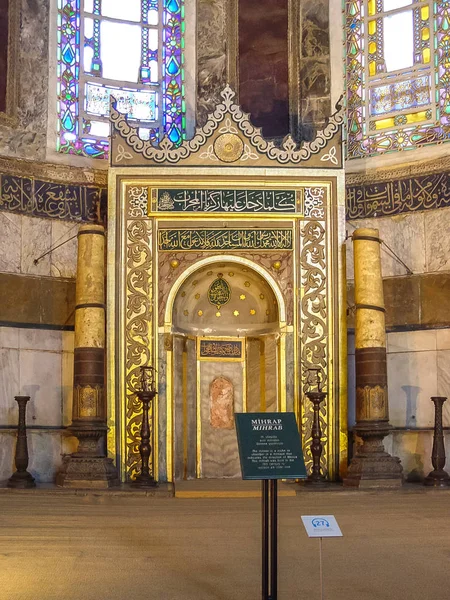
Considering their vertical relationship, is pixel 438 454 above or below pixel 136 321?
below

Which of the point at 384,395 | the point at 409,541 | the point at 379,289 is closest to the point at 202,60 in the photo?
the point at 379,289

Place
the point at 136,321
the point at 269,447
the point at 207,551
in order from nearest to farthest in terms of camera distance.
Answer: the point at 269,447, the point at 207,551, the point at 136,321

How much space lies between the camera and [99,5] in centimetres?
1112

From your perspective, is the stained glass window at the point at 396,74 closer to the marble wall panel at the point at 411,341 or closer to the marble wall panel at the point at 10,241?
the marble wall panel at the point at 411,341

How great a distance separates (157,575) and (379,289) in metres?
5.37

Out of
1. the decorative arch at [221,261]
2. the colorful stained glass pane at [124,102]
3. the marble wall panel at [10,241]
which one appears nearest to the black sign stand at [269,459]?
the decorative arch at [221,261]

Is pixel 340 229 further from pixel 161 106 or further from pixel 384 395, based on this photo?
pixel 161 106

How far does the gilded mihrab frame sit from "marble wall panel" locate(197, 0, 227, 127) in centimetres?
109

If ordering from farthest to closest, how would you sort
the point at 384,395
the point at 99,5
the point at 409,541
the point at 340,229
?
the point at 99,5 → the point at 340,229 → the point at 384,395 → the point at 409,541

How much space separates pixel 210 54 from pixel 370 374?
4.30 metres

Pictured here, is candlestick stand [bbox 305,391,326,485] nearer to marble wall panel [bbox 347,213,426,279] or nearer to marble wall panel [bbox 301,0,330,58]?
marble wall panel [bbox 347,213,426,279]

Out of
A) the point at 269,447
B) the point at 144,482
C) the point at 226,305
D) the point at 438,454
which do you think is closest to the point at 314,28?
the point at 226,305

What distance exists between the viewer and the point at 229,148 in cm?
995

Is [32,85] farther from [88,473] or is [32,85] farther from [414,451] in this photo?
[414,451]
